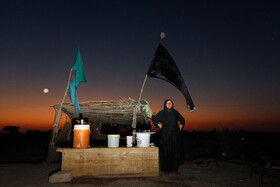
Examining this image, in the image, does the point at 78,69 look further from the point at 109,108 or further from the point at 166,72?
the point at 166,72

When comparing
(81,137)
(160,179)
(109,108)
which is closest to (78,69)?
(109,108)

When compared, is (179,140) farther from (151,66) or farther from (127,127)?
(127,127)

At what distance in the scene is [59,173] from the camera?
3947 millimetres

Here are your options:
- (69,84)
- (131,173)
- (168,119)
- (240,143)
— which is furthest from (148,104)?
(240,143)

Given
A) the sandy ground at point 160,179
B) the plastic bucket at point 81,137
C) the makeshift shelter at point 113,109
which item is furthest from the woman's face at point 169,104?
the plastic bucket at point 81,137

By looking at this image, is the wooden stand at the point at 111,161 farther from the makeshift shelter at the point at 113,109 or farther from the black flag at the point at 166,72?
the black flag at the point at 166,72

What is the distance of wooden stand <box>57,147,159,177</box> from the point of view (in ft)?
13.6

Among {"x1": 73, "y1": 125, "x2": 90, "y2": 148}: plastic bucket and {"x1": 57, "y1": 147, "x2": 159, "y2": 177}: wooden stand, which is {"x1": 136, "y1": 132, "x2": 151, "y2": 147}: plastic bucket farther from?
{"x1": 73, "y1": 125, "x2": 90, "y2": 148}: plastic bucket

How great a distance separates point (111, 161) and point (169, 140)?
151 centimetres

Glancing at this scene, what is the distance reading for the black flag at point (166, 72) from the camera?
5402 mm

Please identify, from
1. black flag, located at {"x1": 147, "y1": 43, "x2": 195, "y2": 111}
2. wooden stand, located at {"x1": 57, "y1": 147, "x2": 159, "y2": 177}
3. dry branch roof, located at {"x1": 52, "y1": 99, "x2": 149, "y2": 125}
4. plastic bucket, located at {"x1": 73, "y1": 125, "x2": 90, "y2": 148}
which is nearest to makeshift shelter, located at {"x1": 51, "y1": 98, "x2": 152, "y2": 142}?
dry branch roof, located at {"x1": 52, "y1": 99, "x2": 149, "y2": 125}

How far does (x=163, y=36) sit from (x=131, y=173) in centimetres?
352

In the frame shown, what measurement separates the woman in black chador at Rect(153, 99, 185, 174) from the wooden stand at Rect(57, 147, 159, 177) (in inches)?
24.0

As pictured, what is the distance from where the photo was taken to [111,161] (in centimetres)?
425
